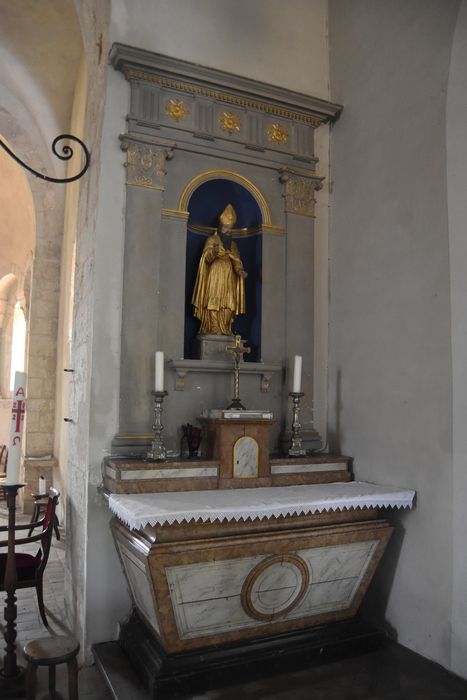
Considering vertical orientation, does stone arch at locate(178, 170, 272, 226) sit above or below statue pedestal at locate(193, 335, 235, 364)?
above

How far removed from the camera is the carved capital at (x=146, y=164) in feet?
12.8

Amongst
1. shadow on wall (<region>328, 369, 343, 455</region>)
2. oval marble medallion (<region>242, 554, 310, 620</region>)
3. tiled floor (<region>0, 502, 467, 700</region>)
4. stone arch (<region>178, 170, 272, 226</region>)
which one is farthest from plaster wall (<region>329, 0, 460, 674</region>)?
oval marble medallion (<region>242, 554, 310, 620</region>)

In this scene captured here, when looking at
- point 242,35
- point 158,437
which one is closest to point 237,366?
point 158,437

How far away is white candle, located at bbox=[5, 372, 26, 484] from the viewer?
3.04 m

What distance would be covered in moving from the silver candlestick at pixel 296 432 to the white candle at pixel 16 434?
1.79 metres

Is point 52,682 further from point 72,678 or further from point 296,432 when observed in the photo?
point 296,432

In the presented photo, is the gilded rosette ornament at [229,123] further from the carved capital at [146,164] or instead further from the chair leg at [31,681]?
the chair leg at [31,681]

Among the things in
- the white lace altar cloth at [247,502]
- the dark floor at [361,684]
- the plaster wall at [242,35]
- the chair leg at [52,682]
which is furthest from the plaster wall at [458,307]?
the chair leg at [52,682]

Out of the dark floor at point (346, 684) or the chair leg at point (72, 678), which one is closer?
the chair leg at point (72, 678)

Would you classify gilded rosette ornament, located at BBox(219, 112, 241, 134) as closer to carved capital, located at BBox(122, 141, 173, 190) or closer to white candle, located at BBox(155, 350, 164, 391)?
carved capital, located at BBox(122, 141, 173, 190)

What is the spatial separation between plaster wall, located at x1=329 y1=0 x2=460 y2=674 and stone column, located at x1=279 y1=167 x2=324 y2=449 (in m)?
0.19

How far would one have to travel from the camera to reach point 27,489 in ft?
26.6

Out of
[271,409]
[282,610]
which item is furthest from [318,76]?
[282,610]

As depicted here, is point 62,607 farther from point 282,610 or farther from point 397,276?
point 397,276
